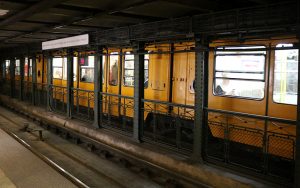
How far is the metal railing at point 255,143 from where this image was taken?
231 inches

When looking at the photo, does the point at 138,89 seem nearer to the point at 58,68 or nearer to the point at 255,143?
the point at 255,143

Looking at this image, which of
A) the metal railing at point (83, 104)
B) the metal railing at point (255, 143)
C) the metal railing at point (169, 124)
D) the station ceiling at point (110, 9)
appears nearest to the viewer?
the station ceiling at point (110, 9)

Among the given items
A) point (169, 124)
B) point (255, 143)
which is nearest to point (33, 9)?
point (169, 124)

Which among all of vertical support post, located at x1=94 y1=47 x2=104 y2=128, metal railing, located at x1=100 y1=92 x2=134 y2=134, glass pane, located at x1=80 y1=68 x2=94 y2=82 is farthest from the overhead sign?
metal railing, located at x1=100 y1=92 x2=134 y2=134

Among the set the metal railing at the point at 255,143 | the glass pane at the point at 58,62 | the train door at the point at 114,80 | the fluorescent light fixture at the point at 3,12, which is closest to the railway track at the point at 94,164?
the metal railing at the point at 255,143

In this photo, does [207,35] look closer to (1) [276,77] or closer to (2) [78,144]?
(1) [276,77]

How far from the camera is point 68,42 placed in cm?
1080

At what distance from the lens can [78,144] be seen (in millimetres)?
10109

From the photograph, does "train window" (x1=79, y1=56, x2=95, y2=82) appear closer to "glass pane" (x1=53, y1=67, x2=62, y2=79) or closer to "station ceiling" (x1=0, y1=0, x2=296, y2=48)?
"glass pane" (x1=53, y1=67, x2=62, y2=79)

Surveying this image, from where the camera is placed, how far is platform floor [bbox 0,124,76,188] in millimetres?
6389

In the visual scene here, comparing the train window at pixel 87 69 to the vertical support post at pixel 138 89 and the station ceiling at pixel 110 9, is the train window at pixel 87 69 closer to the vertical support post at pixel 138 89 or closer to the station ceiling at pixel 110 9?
the station ceiling at pixel 110 9

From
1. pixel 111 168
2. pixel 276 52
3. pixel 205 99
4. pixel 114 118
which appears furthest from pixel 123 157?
pixel 276 52

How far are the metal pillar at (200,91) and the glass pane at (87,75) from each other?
6.46 meters

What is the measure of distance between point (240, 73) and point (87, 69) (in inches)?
285
